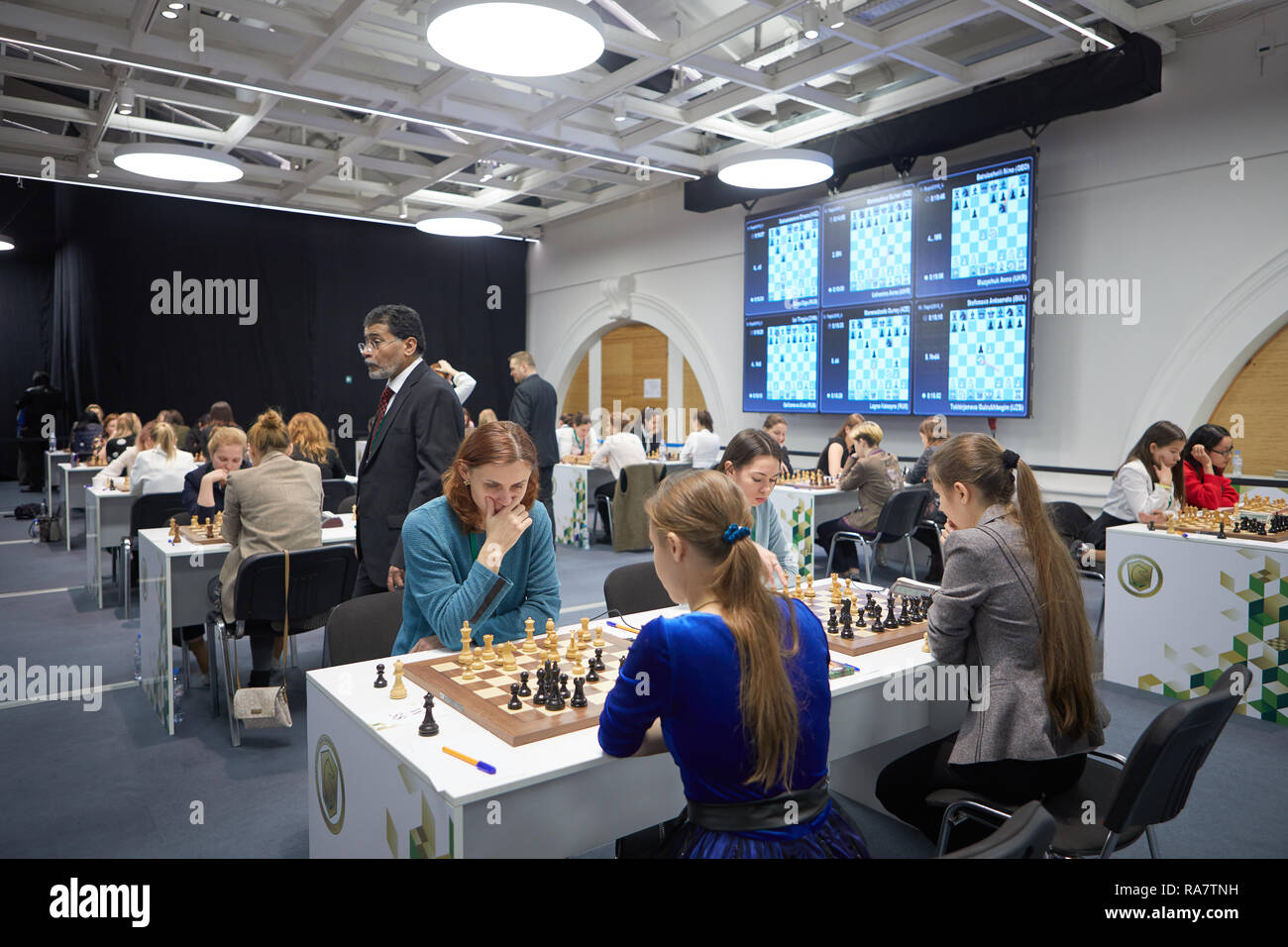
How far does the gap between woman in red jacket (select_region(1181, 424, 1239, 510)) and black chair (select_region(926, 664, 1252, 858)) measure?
3515mm

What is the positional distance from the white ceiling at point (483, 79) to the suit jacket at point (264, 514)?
3.10m

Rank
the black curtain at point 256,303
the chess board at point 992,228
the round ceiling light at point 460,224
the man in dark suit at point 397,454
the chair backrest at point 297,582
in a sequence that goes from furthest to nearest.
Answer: the black curtain at point 256,303
the round ceiling light at point 460,224
the chess board at point 992,228
the chair backrest at point 297,582
the man in dark suit at point 397,454

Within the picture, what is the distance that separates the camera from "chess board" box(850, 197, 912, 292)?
691cm

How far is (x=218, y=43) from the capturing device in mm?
5680

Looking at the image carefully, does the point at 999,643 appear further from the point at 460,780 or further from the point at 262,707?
the point at 262,707

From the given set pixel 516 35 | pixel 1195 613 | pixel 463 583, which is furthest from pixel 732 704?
pixel 516 35

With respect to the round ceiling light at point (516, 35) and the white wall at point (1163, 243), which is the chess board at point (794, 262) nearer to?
the white wall at point (1163, 243)

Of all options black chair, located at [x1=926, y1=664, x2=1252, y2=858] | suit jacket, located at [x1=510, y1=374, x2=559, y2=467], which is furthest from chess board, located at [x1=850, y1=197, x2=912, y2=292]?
black chair, located at [x1=926, y1=664, x2=1252, y2=858]

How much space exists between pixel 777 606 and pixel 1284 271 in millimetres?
5453

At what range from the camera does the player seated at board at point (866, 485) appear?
596 centimetres

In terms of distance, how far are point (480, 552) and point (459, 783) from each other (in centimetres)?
89

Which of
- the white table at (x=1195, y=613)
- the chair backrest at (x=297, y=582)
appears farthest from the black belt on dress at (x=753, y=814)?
the white table at (x=1195, y=613)
